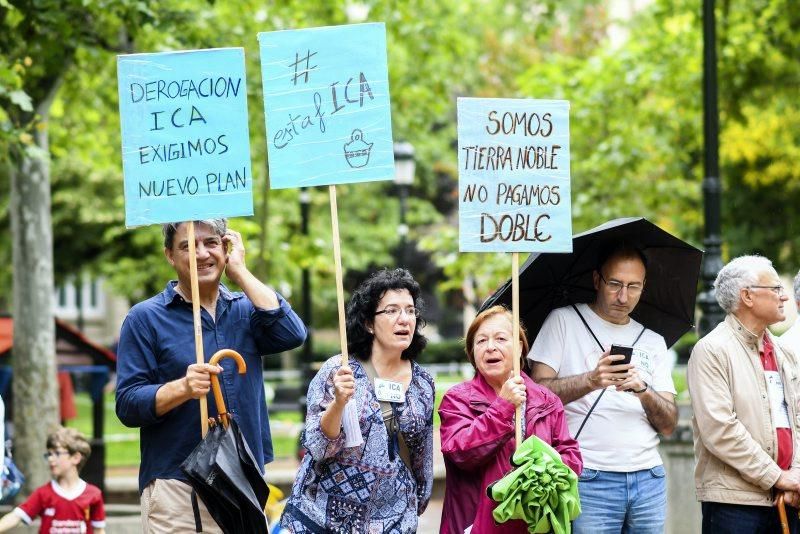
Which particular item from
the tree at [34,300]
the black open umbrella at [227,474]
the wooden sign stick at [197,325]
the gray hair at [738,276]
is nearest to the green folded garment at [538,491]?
the black open umbrella at [227,474]

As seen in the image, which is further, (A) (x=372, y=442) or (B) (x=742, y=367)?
(B) (x=742, y=367)

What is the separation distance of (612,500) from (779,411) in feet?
3.11

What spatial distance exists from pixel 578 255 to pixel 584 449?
36.2 inches

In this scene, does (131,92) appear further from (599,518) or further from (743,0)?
(743,0)

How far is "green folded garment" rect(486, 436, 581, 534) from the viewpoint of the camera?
5129 mm

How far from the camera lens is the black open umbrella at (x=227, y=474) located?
16.7ft

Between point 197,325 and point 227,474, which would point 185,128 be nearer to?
point 197,325

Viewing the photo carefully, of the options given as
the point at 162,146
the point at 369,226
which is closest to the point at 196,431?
the point at 162,146

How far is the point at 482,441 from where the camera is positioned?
5.30 meters

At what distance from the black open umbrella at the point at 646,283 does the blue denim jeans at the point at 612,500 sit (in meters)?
0.84

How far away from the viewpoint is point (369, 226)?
128ft

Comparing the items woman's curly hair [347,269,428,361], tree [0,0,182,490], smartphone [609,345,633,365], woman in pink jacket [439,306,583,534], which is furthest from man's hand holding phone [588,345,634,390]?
tree [0,0,182,490]

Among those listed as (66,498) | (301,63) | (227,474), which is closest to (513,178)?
(301,63)

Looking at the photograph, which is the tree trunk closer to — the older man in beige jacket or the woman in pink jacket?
the woman in pink jacket
